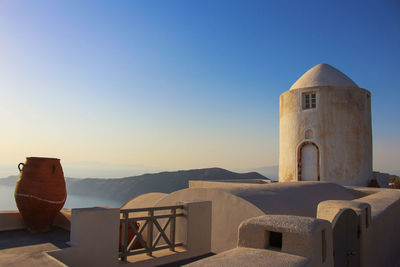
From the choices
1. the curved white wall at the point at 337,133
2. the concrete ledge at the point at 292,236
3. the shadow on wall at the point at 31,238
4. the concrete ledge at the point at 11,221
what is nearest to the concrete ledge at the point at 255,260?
the concrete ledge at the point at 292,236

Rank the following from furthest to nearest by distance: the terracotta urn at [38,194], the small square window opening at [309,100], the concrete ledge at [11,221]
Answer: the small square window opening at [309,100] → the concrete ledge at [11,221] → the terracotta urn at [38,194]

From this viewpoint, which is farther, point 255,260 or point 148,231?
point 148,231

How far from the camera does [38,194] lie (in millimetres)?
5816

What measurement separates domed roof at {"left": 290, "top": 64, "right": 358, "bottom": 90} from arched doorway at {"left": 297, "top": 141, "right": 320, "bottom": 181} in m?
2.75

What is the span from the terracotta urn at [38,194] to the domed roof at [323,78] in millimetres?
11980

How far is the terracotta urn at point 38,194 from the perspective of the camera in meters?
5.80

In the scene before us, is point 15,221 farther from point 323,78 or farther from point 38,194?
point 323,78

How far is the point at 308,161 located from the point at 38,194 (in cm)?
1147

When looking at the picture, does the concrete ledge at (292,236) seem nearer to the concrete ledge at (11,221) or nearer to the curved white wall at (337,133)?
the concrete ledge at (11,221)

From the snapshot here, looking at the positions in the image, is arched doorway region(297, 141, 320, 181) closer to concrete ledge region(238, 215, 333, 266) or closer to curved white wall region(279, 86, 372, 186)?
curved white wall region(279, 86, 372, 186)

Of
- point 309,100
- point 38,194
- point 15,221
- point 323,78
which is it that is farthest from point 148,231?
point 323,78

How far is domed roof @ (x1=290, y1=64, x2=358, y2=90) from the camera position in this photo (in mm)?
14492

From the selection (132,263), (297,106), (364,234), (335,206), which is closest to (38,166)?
(132,263)

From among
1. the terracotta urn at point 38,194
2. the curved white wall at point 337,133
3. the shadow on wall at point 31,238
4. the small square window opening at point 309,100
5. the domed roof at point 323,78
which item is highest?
the domed roof at point 323,78
